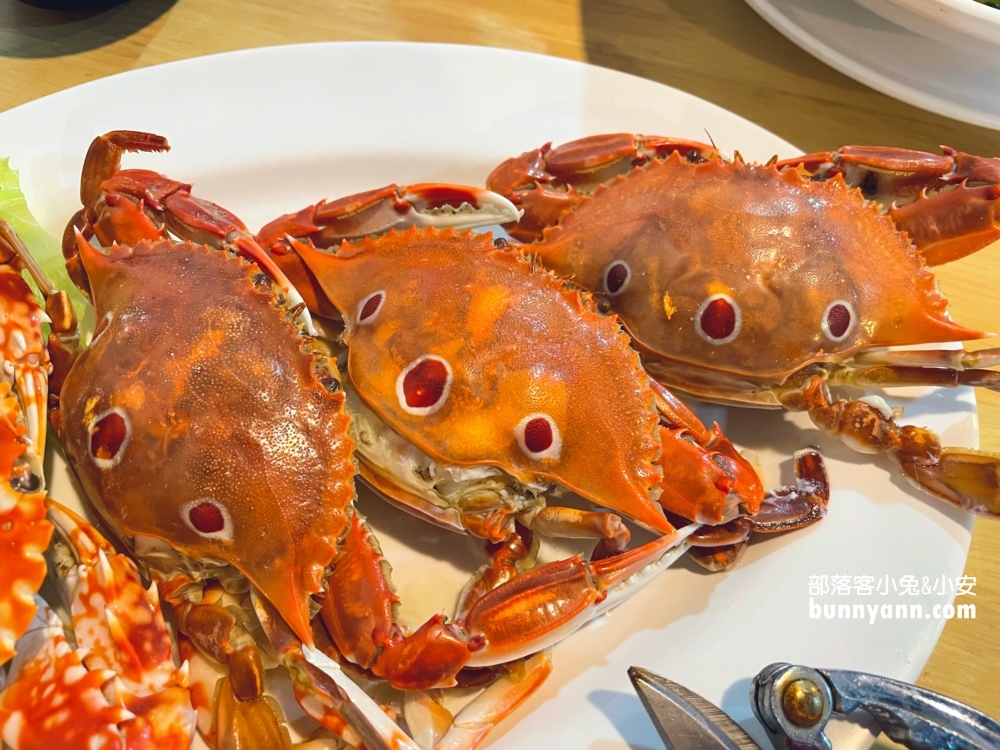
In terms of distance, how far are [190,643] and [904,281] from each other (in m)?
1.51

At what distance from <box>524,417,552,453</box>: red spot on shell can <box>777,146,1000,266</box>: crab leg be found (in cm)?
87

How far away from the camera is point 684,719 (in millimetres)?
1128

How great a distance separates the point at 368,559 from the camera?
123 centimetres

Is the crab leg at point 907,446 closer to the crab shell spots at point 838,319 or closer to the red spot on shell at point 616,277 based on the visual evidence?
the crab shell spots at point 838,319

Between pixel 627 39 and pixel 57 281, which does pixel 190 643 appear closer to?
pixel 57 281

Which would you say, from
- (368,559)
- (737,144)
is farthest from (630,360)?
(737,144)

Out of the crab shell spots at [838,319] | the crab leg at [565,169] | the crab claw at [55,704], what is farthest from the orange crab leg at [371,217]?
the crab claw at [55,704]

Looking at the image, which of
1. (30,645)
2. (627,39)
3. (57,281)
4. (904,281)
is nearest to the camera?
(30,645)

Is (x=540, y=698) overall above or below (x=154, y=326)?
below

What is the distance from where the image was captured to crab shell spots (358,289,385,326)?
1.34m

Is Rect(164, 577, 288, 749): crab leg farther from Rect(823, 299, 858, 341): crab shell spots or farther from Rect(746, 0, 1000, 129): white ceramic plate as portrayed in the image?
Rect(746, 0, 1000, 129): white ceramic plate

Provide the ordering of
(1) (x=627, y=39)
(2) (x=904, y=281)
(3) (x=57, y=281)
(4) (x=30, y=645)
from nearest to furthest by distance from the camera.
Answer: (4) (x=30, y=645), (2) (x=904, y=281), (3) (x=57, y=281), (1) (x=627, y=39)

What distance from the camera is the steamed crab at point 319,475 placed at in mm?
1162

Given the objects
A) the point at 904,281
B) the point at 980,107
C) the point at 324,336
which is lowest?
the point at 324,336
